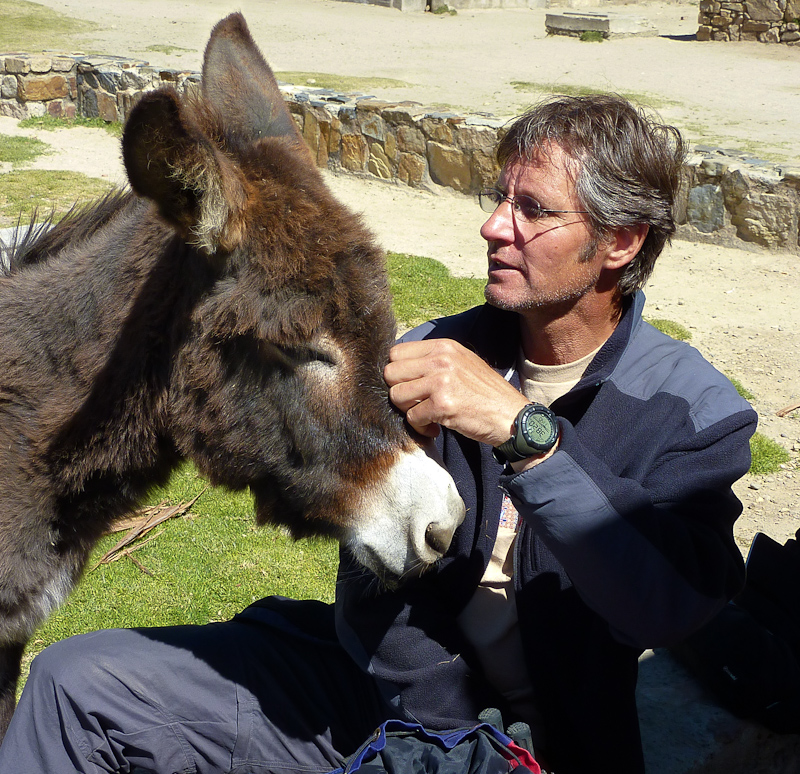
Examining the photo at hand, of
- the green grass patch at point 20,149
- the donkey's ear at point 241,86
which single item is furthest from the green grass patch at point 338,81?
the donkey's ear at point 241,86

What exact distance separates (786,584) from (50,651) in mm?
2608

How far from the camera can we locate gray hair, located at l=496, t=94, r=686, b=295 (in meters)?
2.40

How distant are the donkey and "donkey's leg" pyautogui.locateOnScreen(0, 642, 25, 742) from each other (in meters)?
0.21

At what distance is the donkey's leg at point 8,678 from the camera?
2484 millimetres

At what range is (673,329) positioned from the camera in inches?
253

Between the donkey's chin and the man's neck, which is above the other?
the man's neck

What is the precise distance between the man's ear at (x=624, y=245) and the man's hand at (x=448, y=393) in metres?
0.70

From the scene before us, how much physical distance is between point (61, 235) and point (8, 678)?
1404mm

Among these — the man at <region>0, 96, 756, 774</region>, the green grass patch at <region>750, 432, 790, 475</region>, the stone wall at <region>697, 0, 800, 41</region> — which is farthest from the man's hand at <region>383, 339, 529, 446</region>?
the stone wall at <region>697, 0, 800, 41</region>

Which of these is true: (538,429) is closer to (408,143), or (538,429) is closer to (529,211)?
(529,211)

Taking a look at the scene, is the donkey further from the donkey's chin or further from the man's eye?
the man's eye

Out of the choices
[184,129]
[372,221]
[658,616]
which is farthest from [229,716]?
[372,221]

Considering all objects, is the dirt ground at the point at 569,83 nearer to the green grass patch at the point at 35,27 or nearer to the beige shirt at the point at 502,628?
the green grass patch at the point at 35,27

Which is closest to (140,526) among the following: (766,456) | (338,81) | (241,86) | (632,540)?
(241,86)
